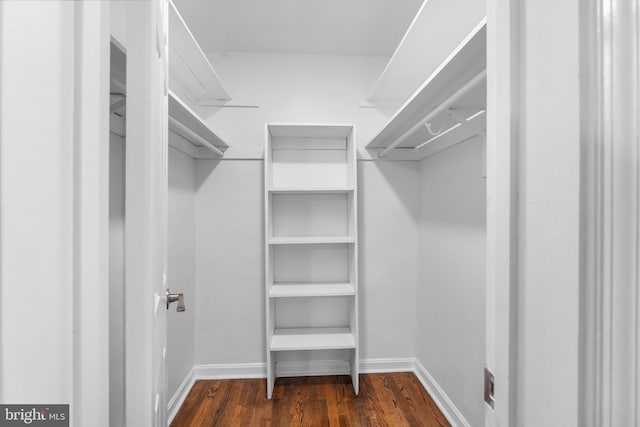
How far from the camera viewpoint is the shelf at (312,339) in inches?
73.9

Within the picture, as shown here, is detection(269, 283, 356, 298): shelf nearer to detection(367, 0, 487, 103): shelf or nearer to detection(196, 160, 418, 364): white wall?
detection(196, 160, 418, 364): white wall

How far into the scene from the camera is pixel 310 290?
1958 mm

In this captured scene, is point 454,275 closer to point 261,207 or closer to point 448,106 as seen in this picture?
point 448,106

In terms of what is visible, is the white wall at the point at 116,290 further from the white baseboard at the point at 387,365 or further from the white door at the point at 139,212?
the white baseboard at the point at 387,365

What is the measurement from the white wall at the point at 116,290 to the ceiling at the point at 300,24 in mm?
1205

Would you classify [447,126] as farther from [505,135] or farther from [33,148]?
[33,148]

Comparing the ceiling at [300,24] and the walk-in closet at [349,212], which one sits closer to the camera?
the walk-in closet at [349,212]

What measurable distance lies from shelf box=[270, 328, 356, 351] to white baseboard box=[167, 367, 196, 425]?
0.62 meters

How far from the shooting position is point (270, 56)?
84.0 inches

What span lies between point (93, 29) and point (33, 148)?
0.19 metres

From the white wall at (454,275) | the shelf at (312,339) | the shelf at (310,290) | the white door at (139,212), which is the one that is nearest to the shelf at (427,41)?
the white wall at (454,275)

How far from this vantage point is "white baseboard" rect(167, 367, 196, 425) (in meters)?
1.70

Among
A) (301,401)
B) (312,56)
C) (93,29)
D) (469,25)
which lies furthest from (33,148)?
(312,56)

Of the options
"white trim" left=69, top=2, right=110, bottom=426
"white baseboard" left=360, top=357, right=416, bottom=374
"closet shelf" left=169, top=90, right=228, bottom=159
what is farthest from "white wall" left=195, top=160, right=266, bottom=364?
"white trim" left=69, top=2, right=110, bottom=426
